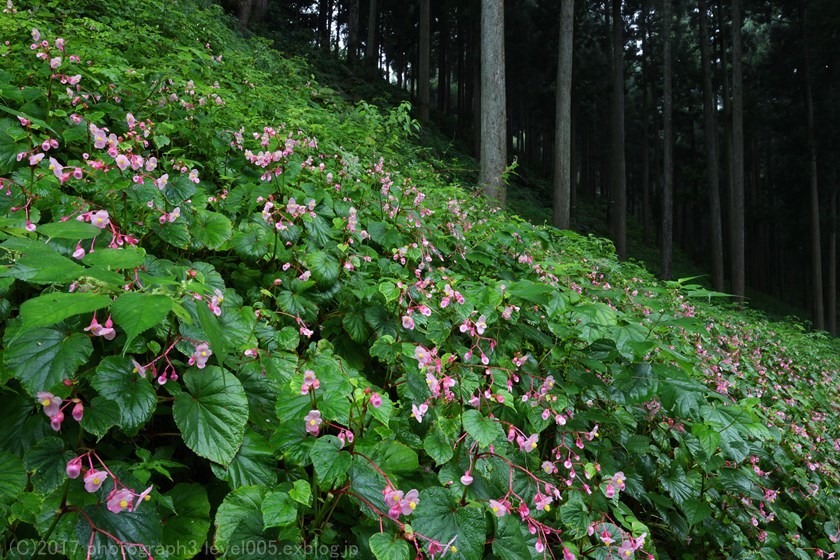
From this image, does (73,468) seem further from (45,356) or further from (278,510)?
(278,510)

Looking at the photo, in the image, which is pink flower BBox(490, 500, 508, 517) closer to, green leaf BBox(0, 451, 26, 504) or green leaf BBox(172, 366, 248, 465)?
green leaf BBox(172, 366, 248, 465)

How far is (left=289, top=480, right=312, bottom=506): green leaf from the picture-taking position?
1158 mm

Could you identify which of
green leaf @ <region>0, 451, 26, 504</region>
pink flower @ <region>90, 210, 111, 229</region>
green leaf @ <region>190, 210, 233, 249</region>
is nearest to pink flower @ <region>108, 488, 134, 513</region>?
green leaf @ <region>0, 451, 26, 504</region>

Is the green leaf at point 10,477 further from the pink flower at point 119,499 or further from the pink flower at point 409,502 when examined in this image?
the pink flower at point 409,502

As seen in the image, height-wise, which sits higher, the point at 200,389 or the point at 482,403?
the point at 200,389

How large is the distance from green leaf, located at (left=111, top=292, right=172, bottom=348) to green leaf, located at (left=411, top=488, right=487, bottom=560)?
0.89 meters

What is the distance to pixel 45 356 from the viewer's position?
42.6 inches

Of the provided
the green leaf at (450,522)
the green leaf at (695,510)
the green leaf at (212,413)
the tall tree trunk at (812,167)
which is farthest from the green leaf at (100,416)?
the tall tree trunk at (812,167)

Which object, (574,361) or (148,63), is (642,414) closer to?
(574,361)

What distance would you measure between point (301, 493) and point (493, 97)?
7464mm

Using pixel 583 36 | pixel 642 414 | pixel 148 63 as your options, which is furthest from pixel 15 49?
pixel 583 36

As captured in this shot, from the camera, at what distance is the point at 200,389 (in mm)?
1292

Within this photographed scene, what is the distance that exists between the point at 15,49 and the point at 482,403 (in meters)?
3.95

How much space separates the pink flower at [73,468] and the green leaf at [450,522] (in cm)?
86
